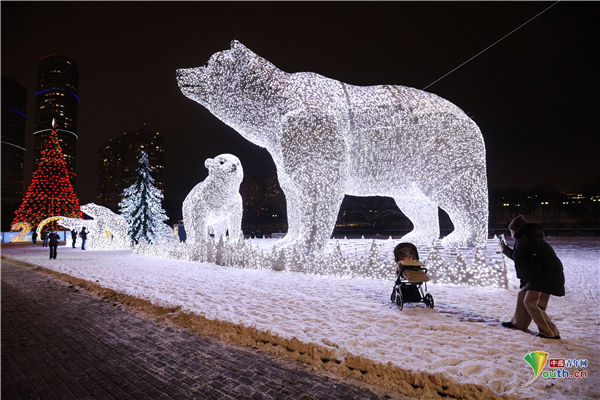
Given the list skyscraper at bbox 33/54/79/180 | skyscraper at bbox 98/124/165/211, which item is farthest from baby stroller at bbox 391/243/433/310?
skyscraper at bbox 98/124/165/211

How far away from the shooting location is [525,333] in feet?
9.53

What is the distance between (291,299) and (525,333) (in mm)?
2525

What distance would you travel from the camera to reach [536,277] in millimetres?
2818

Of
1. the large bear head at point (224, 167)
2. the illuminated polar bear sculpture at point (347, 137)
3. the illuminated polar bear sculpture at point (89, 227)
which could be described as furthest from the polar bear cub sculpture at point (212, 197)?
the illuminated polar bear sculpture at point (89, 227)

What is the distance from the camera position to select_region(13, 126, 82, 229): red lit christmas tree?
26.2m

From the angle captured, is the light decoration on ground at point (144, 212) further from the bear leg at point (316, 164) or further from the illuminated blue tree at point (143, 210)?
the bear leg at point (316, 164)

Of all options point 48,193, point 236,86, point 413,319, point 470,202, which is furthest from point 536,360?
point 48,193

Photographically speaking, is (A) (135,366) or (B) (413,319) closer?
(A) (135,366)

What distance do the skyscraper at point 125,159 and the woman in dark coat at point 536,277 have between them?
85262mm

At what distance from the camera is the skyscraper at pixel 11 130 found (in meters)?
42.3

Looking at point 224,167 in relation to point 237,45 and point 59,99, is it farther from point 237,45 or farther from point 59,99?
point 59,99

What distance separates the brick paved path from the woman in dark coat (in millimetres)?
1809

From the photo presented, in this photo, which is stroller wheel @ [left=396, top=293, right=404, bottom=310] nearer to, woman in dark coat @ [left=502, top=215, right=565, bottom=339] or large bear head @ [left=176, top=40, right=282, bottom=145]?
woman in dark coat @ [left=502, top=215, right=565, bottom=339]

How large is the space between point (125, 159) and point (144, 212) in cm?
7930
